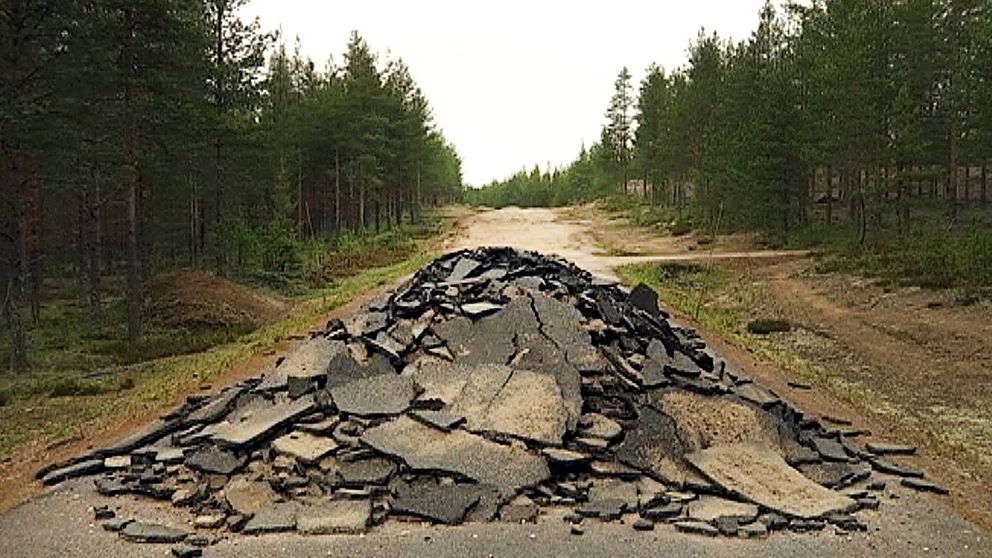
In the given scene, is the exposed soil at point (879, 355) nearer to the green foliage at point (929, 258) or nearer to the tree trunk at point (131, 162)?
the green foliage at point (929, 258)

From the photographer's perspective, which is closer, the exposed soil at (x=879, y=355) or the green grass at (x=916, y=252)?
the exposed soil at (x=879, y=355)

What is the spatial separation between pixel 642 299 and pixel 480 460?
31.3ft

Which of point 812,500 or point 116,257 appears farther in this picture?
point 116,257

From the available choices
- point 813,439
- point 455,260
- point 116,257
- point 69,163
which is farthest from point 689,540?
point 116,257

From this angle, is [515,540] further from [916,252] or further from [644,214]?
[644,214]

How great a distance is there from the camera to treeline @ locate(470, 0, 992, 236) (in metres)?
30.4

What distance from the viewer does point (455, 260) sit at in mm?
19547

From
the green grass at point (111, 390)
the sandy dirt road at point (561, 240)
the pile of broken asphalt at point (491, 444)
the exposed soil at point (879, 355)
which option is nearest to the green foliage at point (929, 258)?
the exposed soil at point (879, 355)

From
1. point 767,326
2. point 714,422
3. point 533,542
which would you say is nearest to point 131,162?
point 714,422

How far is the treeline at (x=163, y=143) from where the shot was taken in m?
17.5

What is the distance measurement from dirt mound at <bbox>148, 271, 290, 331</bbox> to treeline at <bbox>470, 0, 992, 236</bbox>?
17939mm

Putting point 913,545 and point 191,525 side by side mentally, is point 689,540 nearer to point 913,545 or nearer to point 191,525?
point 913,545

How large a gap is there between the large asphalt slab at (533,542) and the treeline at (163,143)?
10209mm

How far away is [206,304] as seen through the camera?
23.7m
